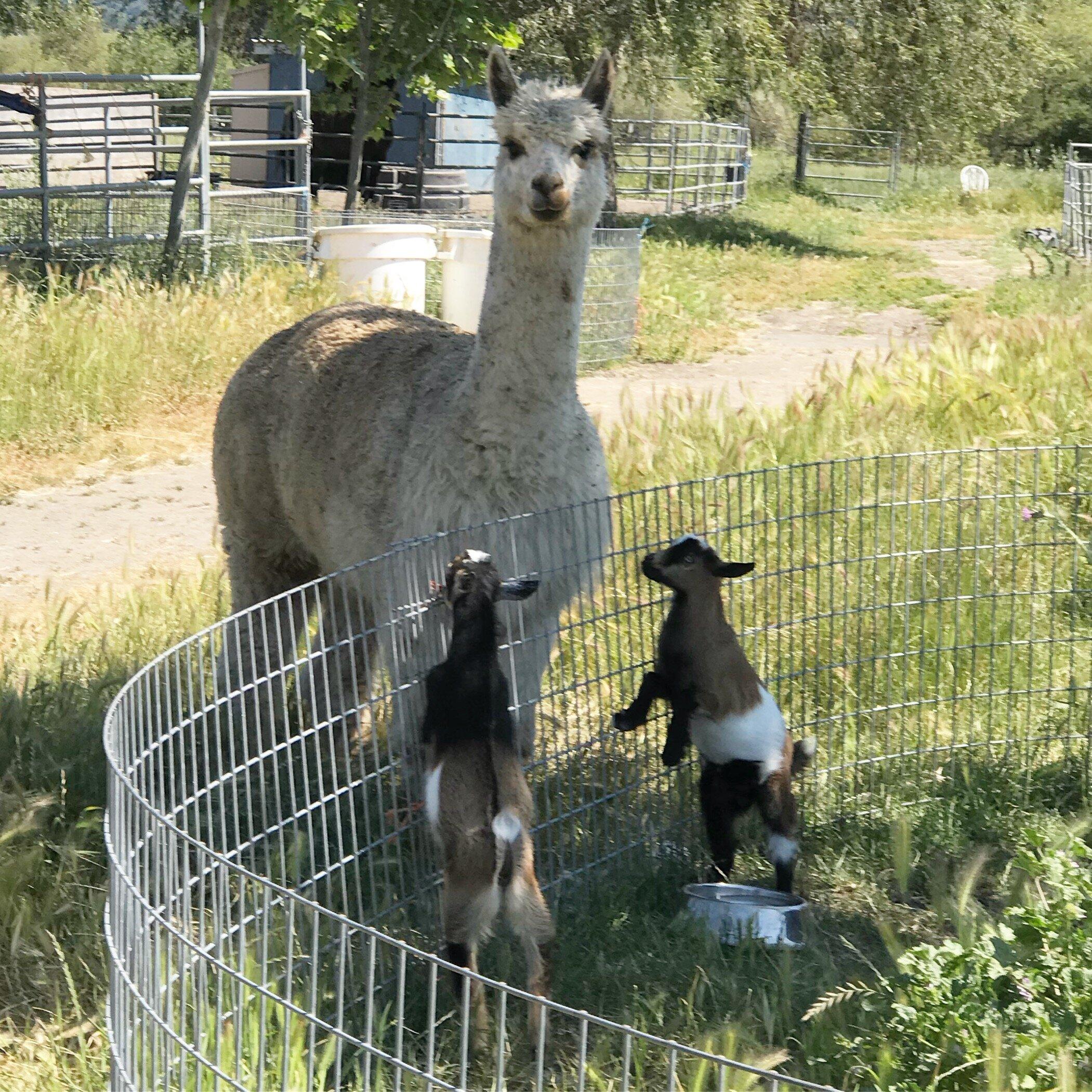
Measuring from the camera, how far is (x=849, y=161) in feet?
109

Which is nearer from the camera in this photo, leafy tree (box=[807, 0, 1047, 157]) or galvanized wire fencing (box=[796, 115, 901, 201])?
leafy tree (box=[807, 0, 1047, 157])

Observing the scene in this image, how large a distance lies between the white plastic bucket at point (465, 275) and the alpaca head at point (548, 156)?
733 centimetres

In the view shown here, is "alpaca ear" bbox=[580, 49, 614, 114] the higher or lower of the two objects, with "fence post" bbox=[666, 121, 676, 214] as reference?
lower

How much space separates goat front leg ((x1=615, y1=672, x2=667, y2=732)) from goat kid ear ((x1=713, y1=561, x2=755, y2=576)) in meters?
0.34

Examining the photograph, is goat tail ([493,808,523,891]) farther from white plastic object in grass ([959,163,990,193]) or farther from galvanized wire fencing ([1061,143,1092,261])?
white plastic object in grass ([959,163,990,193])

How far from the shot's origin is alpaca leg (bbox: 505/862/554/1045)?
339 centimetres

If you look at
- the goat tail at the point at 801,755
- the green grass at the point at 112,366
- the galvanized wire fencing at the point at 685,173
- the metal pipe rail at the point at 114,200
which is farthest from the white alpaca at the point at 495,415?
the galvanized wire fencing at the point at 685,173

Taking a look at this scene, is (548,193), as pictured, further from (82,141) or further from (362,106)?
(82,141)

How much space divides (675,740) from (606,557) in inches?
23.3

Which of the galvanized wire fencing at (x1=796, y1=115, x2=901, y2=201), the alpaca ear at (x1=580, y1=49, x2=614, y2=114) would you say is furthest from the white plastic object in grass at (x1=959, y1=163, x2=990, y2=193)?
the alpaca ear at (x1=580, y1=49, x2=614, y2=114)

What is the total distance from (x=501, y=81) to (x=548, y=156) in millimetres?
565

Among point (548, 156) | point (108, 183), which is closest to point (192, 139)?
point (108, 183)

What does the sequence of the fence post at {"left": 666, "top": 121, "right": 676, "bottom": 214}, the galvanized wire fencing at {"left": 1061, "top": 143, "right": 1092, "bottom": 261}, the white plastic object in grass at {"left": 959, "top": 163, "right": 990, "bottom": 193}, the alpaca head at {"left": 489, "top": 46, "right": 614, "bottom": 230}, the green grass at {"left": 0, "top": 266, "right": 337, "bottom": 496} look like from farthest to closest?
the white plastic object in grass at {"left": 959, "top": 163, "right": 990, "bottom": 193}
the fence post at {"left": 666, "top": 121, "right": 676, "bottom": 214}
the galvanized wire fencing at {"left": 1061, "top": 143, "right": 1092, "bottom": 261}
the green grass at {"left": 0, "top": 266, "right": 337, "bottom": 496}
the alpaca head at {"left": 489, "top": 46, "right": 614, "bottom": 230}

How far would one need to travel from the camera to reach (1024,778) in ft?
15.7
